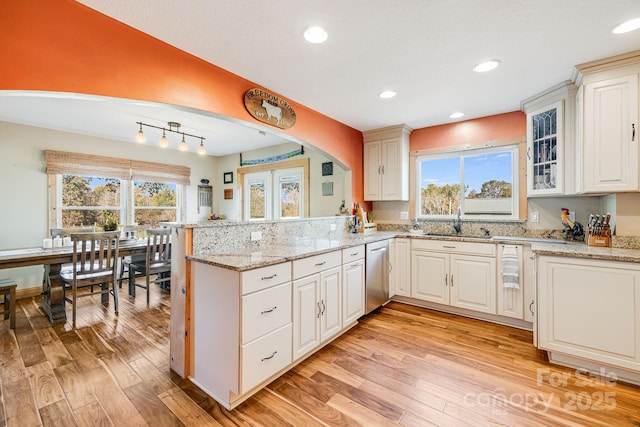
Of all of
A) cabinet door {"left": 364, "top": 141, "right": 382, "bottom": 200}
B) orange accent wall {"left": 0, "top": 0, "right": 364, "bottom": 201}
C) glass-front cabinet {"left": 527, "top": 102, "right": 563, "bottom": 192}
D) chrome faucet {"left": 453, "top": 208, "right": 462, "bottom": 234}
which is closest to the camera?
orange accent wall {"left": 0, "top": 0, "right": 364, "bottom": 201}

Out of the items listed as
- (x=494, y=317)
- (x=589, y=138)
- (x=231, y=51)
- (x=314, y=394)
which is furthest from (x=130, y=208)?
(x=589, y=138)

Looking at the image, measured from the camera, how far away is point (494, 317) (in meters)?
2.96

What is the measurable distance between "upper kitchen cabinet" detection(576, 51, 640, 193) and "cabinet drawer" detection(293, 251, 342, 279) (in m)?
2.16

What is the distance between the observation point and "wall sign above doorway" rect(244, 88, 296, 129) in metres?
2.38

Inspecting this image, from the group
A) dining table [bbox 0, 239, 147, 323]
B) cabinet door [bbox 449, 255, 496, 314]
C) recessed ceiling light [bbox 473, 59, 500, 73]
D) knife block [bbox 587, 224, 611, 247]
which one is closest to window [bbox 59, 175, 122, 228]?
dining table [bbox 0, 239, 147, 323]

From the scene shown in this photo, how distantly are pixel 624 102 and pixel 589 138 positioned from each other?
31 centimetres

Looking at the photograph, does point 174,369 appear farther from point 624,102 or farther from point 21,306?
point 624,102

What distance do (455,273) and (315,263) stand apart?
1837 mm

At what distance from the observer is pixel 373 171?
3.97 metres

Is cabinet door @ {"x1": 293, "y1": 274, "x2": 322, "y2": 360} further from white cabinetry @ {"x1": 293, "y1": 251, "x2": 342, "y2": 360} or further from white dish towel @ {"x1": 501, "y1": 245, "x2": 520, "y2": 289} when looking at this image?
white dish towel @ {"x1": 501, "y1": 245, "x2": 520, "y2": 289}

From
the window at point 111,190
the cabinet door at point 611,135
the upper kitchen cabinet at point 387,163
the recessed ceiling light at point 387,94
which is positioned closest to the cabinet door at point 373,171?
the upper kitchen cabinet at point 387,163

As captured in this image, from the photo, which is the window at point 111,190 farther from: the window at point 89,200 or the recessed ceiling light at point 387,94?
the recessed ceiling light at point 387,94

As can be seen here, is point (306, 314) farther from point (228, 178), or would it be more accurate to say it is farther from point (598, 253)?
point (228, 178)

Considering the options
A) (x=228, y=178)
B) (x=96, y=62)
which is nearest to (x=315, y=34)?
(x=96, y=62)
